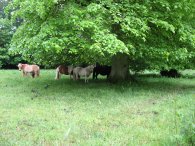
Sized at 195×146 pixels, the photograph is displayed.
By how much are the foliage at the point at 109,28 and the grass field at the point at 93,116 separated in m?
1.44

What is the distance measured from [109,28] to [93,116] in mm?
4160

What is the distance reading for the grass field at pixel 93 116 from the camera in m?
5.99

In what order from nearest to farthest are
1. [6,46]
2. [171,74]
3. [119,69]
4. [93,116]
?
[93,116], [119,69], [171,74], [6,46]

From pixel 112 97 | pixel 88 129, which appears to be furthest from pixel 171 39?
pixel 88 129

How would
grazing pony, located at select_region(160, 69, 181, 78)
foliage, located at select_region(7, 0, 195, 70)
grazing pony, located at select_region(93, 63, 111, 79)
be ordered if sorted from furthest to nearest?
grazing pony, located at select_region(160, 69, 181, 78)
grazing pony, located at select_region(93, 63, 111, 79)
foliage, located at select_region(7, 0, 195, 70)

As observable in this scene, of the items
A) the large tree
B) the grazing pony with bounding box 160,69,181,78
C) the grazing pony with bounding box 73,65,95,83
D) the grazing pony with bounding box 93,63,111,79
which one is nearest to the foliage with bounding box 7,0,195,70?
the large tree

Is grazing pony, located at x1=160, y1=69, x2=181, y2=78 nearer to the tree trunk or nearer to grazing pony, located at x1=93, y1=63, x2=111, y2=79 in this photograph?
grazing pony, located at x1=93, y1=63, x2=111, y2=79

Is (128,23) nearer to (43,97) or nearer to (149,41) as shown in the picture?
(149,41)

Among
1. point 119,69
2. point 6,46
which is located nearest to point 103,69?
point 119,69

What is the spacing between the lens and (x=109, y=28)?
37.2 ft

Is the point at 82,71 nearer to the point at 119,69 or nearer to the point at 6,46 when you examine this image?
the point at 119,69

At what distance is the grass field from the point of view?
599cm

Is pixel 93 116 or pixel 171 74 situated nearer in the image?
pixel 93 116

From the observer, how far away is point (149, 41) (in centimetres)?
1255
